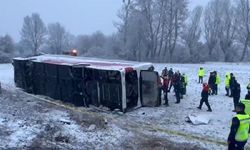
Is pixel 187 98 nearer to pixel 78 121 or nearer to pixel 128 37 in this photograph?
pixel 78 121

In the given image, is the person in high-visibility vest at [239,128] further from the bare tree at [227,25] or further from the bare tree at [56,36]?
the bare tree at [56,36]

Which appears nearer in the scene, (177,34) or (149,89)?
(149,89)

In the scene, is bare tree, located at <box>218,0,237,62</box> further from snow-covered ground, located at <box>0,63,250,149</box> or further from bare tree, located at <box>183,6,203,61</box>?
snow-covered ground, located at <box>0,63,250,149</box>

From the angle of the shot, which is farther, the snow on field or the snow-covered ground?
the snow on field

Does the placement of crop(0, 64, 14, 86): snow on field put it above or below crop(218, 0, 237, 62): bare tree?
below

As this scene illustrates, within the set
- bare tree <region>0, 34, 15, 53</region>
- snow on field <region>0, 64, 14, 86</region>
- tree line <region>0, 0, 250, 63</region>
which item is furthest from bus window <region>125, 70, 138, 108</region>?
bare tree <region>0, 34, 15, 53</region>

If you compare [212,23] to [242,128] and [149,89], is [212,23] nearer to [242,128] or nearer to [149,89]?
[149,89]

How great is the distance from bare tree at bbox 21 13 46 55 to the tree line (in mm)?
10939

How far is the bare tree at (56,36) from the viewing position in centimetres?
8994

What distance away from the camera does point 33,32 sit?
8519 centimetres

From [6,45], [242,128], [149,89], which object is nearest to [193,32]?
[6,45]

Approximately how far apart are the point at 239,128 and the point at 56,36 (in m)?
85.8

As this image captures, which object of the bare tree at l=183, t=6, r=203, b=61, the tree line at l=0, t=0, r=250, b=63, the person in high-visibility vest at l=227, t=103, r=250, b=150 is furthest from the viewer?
the bare tree at l=183, t=6, r=203, b=61

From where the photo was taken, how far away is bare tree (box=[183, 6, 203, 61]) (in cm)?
6598
